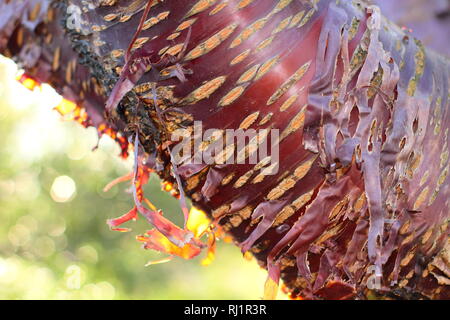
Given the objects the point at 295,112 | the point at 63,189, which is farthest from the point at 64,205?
the point at 295,112

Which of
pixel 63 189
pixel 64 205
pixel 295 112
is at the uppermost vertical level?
pixel 295 112

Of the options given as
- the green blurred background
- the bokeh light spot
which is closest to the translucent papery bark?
the green blurred background

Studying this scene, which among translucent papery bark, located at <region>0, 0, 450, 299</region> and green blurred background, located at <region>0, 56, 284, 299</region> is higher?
translucent papery bark, located at <region>0, 0, 450, 299</region>

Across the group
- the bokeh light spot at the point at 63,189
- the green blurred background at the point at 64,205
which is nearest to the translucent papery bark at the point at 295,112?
the green blurred background at the point at 64,205

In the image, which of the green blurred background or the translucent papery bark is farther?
the green blurred background

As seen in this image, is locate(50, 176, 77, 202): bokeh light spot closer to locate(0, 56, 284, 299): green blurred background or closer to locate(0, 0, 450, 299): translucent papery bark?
locate(0, 56, 284, 299): green blurred background

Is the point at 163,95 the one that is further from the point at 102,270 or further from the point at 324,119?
the point at 102,270

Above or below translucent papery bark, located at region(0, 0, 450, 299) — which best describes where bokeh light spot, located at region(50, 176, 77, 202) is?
below

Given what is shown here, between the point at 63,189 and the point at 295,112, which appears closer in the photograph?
the point at 295,112

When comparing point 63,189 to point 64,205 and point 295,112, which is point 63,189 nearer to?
point 64,205

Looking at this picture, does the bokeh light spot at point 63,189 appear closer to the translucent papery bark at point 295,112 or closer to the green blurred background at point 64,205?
the green blurred background at point 64,205

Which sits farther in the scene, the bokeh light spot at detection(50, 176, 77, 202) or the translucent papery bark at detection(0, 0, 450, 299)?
the bokeh light spot at detection(50, 176, 77, 202)
